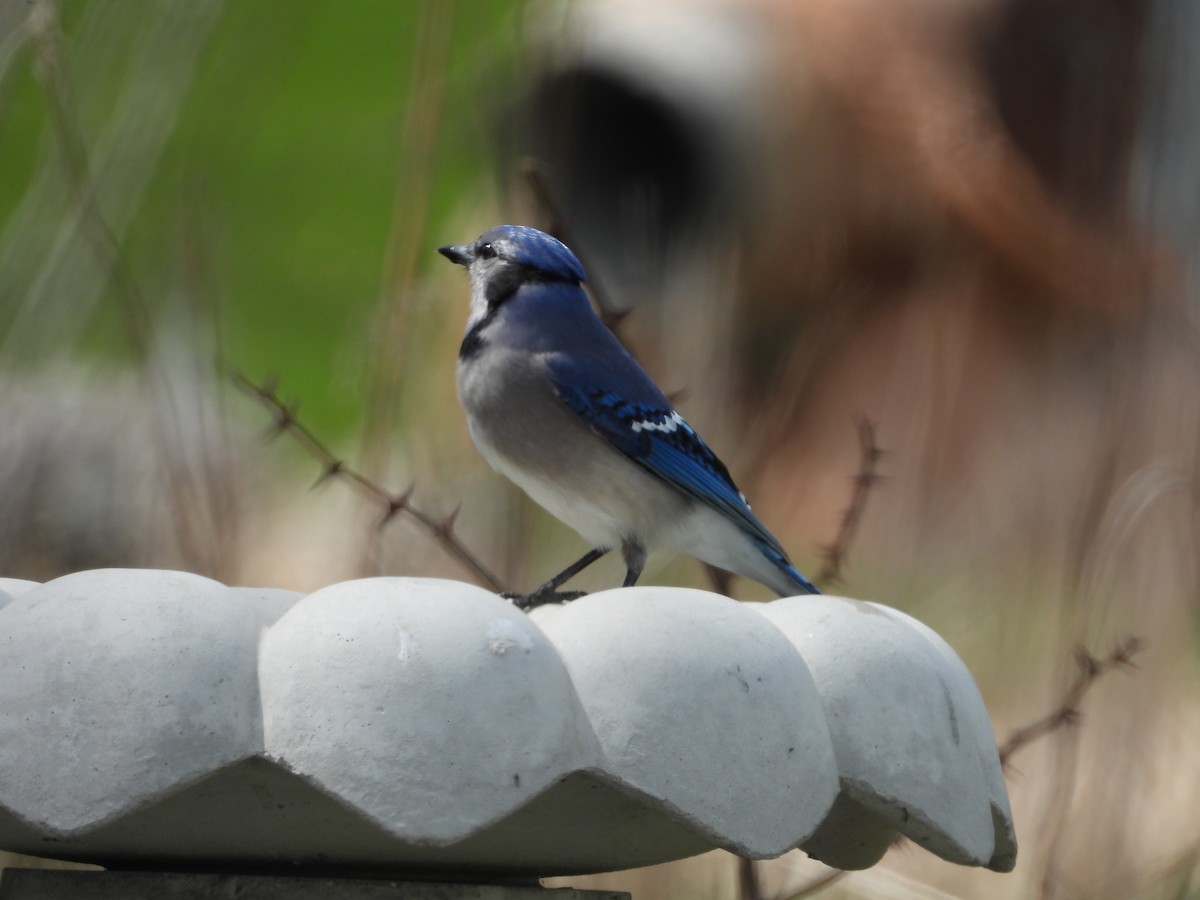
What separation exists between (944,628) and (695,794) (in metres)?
2.80

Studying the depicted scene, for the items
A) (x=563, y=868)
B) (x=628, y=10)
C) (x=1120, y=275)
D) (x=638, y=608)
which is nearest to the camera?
(x=638, y=608)

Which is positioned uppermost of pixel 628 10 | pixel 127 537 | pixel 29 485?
pixel 628 10

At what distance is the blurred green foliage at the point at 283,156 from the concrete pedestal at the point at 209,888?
4.22ft

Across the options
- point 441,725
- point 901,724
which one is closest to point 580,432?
point 901,724

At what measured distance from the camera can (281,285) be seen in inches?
236

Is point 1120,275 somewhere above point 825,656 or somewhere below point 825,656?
above

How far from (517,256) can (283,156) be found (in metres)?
3.44

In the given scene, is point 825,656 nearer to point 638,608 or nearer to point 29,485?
point 638,608

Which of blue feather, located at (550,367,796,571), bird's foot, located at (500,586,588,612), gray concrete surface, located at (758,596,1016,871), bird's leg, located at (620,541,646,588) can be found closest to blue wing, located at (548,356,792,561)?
blue feather, located at (550,367,796,571)

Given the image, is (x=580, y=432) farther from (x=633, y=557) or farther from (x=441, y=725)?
(x=441, y=725)

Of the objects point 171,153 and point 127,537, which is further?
point 171,153

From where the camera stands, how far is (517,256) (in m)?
2.52

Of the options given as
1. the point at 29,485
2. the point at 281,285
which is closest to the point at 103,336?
the point at 29,485

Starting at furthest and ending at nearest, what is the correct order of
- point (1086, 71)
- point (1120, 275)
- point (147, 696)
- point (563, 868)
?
point (1086, 71) < point (1120, 275) < point (563, 868) < point (147, 696)
